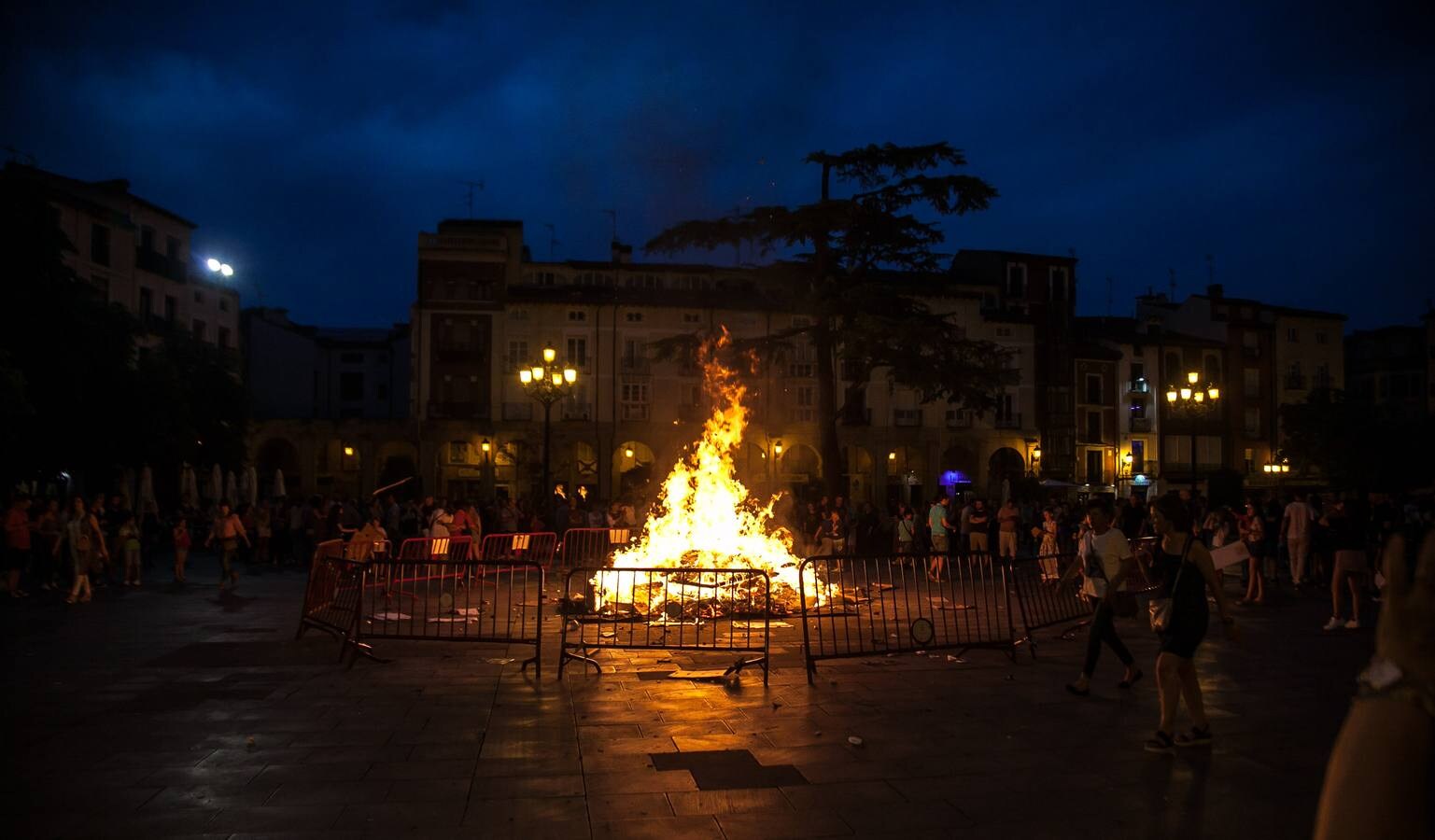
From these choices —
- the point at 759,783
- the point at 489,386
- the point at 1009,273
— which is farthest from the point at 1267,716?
the point at 1009,273

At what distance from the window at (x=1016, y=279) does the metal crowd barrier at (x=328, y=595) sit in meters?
49.1

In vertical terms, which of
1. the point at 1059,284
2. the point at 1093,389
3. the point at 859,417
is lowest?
the point at 859,417

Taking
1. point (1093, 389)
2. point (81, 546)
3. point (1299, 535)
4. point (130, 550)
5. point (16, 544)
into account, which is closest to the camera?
point (81, 546)

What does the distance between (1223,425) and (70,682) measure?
62.2 metres

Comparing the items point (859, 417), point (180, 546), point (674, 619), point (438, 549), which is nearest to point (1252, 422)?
point (859, 417)

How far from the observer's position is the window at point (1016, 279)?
54.8m

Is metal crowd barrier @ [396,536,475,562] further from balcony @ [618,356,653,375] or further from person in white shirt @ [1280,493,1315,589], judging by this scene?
balcony @ [618,356,653,375]

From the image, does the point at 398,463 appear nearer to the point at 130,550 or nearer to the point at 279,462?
the point at 279,462

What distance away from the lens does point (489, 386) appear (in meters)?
47.8

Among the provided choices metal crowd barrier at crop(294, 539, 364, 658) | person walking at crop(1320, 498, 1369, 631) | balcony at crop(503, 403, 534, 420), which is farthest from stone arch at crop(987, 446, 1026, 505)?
metal crowd barrier at crop(294, 539, 364, 658)

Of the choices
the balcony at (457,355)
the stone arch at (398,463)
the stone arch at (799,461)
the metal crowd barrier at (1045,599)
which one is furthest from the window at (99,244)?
the metal crowd barrier at (1045,599)

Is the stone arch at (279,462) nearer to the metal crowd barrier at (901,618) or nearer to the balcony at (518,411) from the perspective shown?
the balcony at (518,411)

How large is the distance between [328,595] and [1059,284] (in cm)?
5134

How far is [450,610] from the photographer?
41.0 feet
